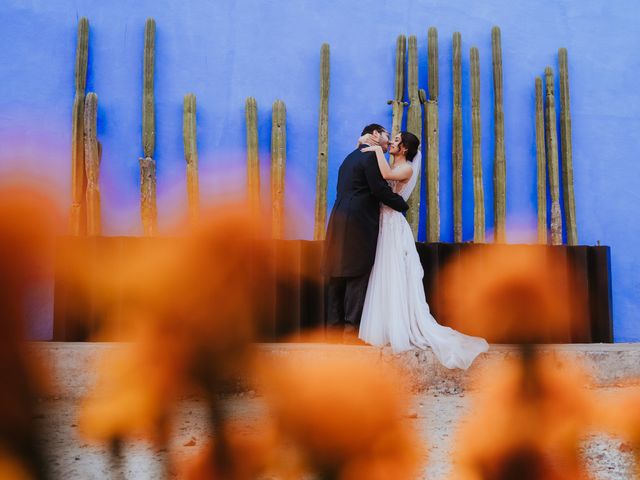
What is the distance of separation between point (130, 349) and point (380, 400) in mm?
140

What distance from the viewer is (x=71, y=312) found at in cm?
292

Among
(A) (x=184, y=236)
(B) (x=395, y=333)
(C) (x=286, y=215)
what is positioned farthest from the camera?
(C) (x=286, y=215)

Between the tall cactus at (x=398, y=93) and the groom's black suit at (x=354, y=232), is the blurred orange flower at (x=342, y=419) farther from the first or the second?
the tall cactus at (x=398, y=93)

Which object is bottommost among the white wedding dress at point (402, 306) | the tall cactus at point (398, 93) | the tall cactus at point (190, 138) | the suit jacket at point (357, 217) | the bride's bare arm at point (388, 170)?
the white wedding dress at point (402, 306)

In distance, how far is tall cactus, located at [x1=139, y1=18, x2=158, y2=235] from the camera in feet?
10.9

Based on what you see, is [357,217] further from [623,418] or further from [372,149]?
[623,418]

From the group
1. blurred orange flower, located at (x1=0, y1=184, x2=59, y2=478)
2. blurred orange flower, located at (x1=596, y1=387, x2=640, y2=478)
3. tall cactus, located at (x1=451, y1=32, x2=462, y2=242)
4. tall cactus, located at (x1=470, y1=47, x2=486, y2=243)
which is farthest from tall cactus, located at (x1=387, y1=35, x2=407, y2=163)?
blurred orange flower, located at (x1=0, y1=184, x2=59, y2=478)

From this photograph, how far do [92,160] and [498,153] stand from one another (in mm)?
2429

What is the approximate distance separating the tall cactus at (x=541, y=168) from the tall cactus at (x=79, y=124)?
8.96 ft

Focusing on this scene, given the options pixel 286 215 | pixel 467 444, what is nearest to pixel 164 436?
pixel 467 444

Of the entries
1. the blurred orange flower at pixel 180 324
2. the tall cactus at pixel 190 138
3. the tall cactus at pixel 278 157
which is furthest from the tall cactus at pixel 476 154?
the blurred orange flower at pixel 180 324

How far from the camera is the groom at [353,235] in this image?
9.55ft

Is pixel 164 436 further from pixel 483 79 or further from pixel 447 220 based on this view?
pixel 483 79

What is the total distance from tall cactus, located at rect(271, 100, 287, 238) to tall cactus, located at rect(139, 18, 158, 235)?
697 millimetres
